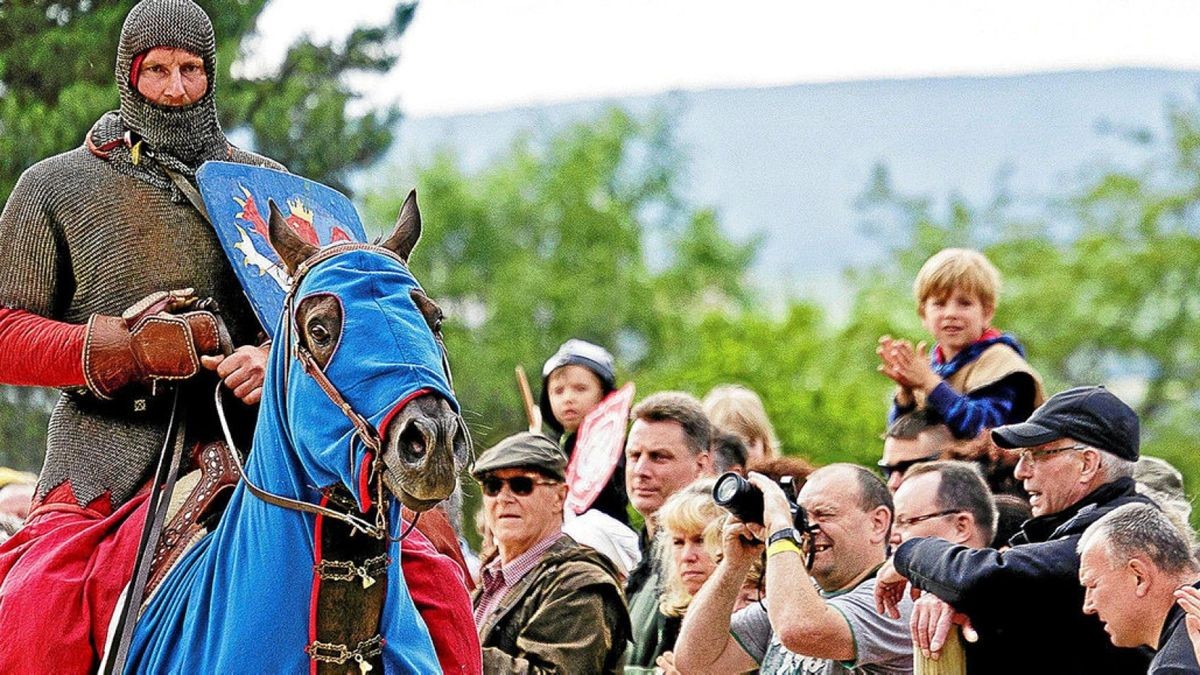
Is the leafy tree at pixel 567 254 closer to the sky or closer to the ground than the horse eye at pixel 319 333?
closer to the sky

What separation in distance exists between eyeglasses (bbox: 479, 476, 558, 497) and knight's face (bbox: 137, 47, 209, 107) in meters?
2.25

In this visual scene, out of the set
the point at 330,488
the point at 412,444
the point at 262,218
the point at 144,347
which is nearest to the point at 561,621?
the point at 262,218

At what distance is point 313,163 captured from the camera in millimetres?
18281

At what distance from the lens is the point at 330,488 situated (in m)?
4.75

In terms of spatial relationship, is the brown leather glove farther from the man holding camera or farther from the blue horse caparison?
the man holding camera

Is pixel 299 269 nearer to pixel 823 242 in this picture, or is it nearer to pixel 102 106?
pixel 102 106

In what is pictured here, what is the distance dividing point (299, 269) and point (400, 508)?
0.66 m

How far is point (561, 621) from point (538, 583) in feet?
0.80

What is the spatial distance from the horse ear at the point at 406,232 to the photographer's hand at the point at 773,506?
5.91 ft

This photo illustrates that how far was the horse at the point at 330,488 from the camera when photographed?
445 centimetres

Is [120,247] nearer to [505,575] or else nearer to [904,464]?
[505,575]

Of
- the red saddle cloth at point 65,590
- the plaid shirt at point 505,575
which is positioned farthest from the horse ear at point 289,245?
the plaid shirt at point 505,575

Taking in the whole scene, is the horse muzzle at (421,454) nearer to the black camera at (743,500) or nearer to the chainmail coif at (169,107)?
the chainmail coif at (169,107)

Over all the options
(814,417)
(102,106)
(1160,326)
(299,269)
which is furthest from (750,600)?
(1160,326)
